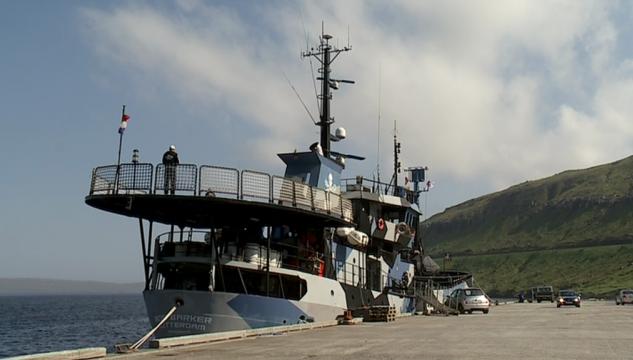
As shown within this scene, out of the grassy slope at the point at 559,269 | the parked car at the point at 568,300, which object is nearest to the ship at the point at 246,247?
the parked car at the point at 568,300

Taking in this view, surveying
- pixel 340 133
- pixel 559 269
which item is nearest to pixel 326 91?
pixel 340 133

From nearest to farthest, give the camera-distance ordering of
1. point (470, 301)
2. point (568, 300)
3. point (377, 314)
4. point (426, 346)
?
point (426, 346) < point (377, 314) < point (470, 301) < point (568, 300)

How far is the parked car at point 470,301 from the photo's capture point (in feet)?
127

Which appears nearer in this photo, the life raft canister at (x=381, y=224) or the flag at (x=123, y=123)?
the flag at (x=123, y=123)

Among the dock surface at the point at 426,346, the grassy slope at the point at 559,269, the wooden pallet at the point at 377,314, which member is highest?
the grassy slope at the point at 559,269

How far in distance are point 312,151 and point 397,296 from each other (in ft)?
Result: 34.1

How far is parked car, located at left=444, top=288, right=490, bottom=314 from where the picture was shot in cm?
3875

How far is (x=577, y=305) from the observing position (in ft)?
161

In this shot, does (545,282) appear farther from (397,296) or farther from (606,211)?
(397,296)

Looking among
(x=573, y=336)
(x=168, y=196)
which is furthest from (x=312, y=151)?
(x=573, y=336)

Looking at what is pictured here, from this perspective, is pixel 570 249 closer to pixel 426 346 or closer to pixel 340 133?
pixel 340 133

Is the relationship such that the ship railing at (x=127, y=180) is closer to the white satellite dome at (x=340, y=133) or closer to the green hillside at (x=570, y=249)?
the white satellite dome at (x=340, y=133)

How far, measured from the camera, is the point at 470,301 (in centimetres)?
3922

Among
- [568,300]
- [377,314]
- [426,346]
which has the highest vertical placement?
[568,300]
